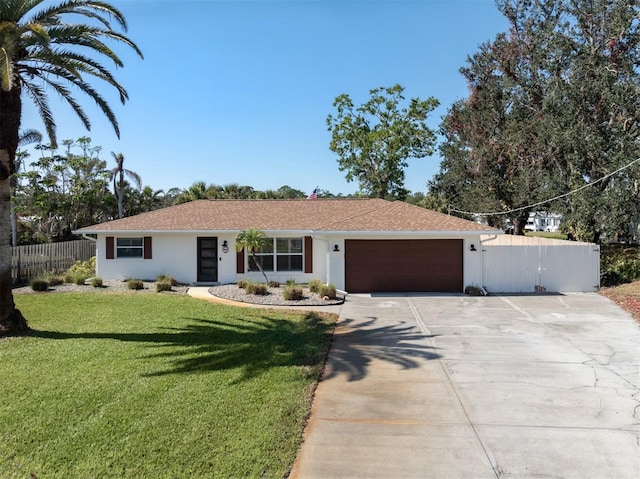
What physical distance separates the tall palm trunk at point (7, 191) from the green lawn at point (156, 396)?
0.61 m

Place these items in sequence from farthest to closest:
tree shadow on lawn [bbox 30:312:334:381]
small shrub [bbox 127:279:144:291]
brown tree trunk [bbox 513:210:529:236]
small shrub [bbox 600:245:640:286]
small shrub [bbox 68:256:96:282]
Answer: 1. brown tree trunk [bbox 513:210:529:236]
2. small shrub [bbox 68:256:96:282]
3. small shrub [bbox 600:245:640:286]
4. small shrub [bbox 127:279:144:291]
5. tree shadow on lawn [bbox 30:312:334:381]

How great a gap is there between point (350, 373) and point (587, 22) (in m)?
25.7

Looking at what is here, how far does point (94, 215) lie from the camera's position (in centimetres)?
3744

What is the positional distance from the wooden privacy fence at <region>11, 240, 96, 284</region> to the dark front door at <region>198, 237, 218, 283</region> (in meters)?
6.98

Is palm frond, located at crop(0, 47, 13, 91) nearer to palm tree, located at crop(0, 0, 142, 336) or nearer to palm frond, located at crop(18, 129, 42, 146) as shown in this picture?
palm tree, located at crop(0, 0, 142, 336)

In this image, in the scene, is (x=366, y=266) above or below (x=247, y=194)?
below

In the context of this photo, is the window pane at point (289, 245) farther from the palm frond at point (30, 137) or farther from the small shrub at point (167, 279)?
the palm frond at point (30, 137)

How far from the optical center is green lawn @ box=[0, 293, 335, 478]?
4574 millimetres

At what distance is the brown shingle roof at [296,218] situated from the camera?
A: 56.0 feet

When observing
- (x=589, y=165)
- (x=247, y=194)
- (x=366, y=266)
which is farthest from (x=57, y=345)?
(x=247, y=194)

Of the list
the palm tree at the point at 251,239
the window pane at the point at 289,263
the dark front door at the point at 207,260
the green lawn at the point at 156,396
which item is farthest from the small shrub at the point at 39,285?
the window pane at the point at 289,263

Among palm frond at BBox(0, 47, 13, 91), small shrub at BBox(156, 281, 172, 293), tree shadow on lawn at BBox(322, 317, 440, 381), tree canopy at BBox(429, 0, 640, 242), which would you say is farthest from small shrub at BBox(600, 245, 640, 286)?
palm frond at BBox(0, 47, 13, 91)

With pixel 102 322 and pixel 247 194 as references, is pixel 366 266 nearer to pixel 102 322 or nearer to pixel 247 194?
pixel 102 322

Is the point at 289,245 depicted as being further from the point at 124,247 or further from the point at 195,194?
the point at 195,194
